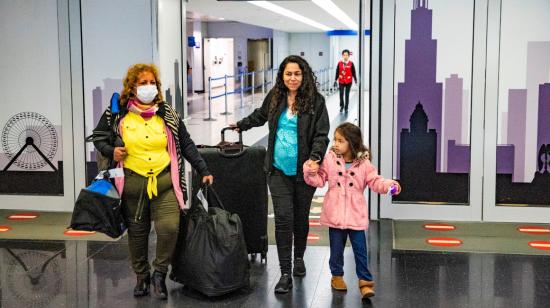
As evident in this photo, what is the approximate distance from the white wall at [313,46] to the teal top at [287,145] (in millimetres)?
29152

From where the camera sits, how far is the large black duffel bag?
4445mm

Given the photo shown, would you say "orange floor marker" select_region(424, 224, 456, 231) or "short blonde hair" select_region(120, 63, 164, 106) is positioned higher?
"short blonde hair" select_region(120, 63, 164, 106)

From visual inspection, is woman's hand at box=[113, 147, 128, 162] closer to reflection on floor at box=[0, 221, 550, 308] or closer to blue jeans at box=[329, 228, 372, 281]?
reflection on floor at box=[0, 221, 550, 308]

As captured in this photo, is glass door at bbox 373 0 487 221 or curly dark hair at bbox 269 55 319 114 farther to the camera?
glass door at bbox 373 0 487 221

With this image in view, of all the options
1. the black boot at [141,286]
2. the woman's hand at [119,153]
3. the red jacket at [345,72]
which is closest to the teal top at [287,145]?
the woman's hand at [119,153]

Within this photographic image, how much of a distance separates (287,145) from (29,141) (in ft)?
11.2

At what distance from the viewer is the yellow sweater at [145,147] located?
438cm

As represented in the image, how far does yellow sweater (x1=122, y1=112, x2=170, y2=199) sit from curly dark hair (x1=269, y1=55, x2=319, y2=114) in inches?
29.5

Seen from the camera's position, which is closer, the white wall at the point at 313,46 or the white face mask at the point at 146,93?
the white face mask at the point at 146,93

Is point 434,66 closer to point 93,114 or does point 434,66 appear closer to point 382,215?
point 382,215

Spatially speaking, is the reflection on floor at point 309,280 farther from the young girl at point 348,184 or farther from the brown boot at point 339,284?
the young girl at point 348,184

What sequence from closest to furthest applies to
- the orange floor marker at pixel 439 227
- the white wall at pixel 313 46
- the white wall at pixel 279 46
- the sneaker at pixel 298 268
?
the sneaker at pixel 298 268 → the orange floor marker at pixel 439 227 → the white wall at pixel 279 46 → the white wall at pixel 313 46

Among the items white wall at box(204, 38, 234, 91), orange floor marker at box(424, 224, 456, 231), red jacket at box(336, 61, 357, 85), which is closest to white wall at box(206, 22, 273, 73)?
white wall at box(204, 38, 234, 91)

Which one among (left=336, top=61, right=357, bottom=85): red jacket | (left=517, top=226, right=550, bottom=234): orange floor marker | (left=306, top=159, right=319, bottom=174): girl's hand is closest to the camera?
(left=306, top=159, right=319, bottom=174): girl's hand
